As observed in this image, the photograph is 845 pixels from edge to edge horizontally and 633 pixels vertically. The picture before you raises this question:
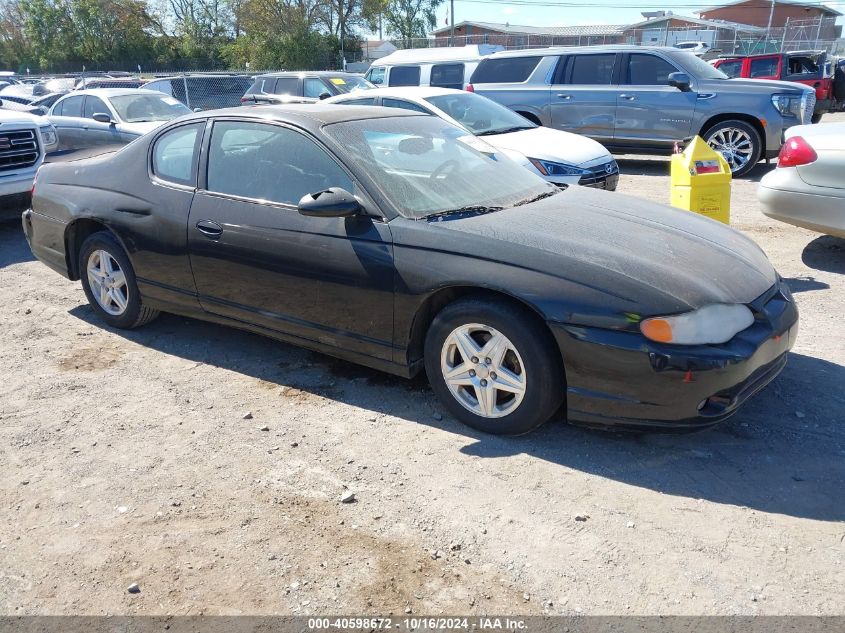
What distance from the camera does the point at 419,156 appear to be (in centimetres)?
433

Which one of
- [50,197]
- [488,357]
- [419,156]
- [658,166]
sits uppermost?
[419,156]

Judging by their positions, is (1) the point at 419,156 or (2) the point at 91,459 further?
(1) the point at 419,156

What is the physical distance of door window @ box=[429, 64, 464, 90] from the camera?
589 inches

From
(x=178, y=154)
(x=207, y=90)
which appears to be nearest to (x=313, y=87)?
(x=207, y=90)

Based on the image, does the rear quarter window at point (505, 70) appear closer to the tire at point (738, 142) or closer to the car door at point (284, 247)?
the tire at point (738, 142)

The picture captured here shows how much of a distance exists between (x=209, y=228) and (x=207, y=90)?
53.2 ft

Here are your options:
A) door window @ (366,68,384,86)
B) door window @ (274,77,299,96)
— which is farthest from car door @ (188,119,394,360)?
door window @ (366,68,384,86)

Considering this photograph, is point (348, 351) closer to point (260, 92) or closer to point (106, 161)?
point (106, 161)

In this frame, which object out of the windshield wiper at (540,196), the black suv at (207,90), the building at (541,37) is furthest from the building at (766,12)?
the windshield wiper at (540,196)

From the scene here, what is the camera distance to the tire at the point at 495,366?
3393 millimetres

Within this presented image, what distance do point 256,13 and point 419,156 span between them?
151 feet

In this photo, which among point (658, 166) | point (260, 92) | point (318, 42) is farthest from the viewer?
point (318, 42)

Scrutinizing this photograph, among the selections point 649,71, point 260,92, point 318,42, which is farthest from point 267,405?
point 318,42

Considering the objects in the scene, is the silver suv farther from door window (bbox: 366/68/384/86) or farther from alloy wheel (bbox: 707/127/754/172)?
door window (bbox: 366/68/384/86)
